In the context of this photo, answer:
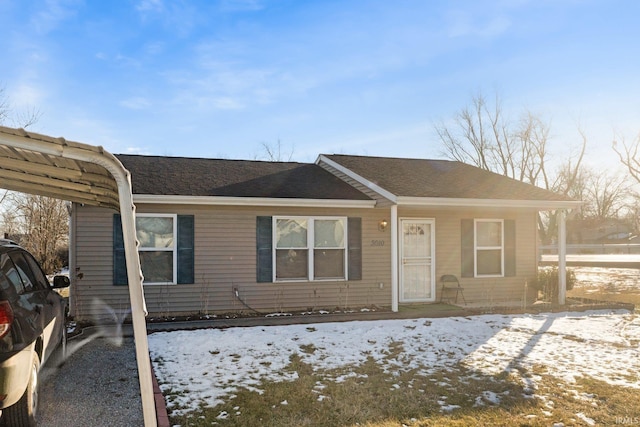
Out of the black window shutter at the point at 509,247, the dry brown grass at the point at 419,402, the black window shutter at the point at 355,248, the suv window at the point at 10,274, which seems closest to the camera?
the suv window at the point at 10,274

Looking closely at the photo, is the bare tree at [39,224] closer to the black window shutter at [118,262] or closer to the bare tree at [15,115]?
the bare tree at [15,115]

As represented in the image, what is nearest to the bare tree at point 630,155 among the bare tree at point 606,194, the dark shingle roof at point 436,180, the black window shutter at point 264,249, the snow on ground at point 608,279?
the bare tree at point 606,194

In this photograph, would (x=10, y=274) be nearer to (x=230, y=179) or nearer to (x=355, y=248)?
(x=230, y=179)

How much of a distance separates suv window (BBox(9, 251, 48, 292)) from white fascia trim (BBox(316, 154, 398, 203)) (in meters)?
6.09

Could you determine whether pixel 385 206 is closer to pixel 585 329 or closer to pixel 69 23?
pixel 585 329

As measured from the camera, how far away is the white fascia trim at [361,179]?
31.5 ft

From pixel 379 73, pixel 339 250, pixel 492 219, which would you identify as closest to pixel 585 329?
pixel 492 219

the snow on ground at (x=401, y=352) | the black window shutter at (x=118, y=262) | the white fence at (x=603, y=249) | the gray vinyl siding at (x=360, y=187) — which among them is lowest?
the snow on ground at (x=401, y=352)

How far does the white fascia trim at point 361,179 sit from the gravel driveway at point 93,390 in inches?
209

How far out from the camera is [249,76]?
1633cm

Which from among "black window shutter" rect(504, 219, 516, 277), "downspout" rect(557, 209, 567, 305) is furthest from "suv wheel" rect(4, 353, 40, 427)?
"downspout" rect(557, 209, 567, 305)

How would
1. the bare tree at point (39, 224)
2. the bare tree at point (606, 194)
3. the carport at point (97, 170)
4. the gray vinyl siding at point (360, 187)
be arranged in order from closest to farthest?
the carport at point (97, 170) < the gray vinyl siding at point (360, 187) < the bare tree at point (39, 224) < the bare tree at point (606, 194)

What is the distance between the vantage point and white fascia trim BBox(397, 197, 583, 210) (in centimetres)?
984

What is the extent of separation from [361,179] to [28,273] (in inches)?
276
